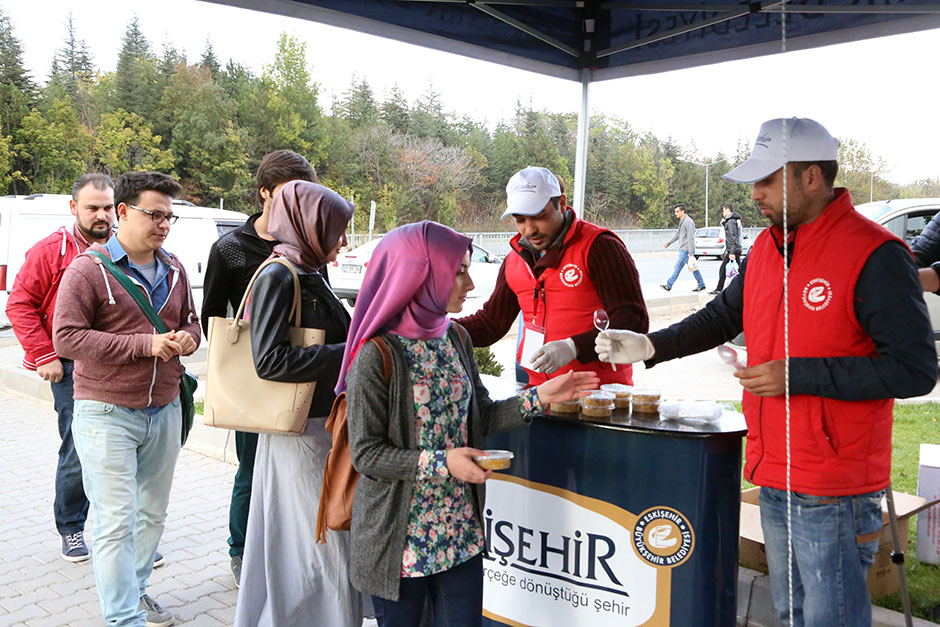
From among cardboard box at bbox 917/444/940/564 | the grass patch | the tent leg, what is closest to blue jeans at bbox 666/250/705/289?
the grass patch

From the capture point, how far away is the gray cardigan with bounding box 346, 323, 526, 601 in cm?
203

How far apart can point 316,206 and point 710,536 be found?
1719mm

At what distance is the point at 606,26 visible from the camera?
14.3 feet

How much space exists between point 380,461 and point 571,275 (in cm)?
141

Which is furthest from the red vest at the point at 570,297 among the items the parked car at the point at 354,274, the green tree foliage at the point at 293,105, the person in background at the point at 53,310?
the green tree foliage at the point at 293,105

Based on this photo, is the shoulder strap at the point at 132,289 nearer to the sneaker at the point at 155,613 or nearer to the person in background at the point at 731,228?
the sneaker at the point at 155,613

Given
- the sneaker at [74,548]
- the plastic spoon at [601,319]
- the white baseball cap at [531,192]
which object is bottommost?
the sneaker at [74,548]

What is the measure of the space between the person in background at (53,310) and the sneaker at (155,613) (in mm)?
942

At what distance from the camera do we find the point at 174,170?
124 feet

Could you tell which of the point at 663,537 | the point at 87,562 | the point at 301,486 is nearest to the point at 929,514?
the point at 663,537

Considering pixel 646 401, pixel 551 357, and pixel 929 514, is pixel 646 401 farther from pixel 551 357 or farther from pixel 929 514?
pixel 929 514

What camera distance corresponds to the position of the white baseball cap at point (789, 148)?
2.12 metres

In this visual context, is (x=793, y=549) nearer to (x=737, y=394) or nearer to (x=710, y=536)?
(x=710, y=536)

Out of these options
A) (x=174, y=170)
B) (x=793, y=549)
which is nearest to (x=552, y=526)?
(x=793, y=549)
